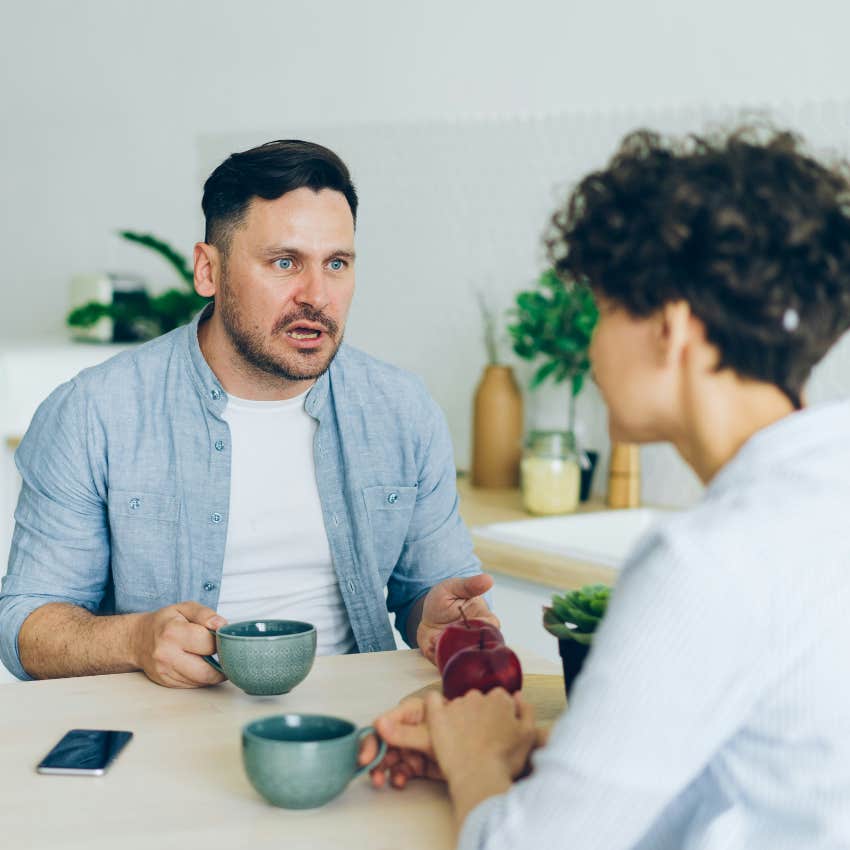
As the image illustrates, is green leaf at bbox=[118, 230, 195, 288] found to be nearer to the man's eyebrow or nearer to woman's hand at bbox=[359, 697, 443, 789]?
the man's eyebrow

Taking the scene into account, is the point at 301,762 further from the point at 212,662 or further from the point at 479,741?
the point at 212,662

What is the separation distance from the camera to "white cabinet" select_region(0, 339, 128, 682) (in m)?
3.45

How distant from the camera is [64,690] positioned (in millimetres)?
1468

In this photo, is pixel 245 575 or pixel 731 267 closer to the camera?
pixel 731 267

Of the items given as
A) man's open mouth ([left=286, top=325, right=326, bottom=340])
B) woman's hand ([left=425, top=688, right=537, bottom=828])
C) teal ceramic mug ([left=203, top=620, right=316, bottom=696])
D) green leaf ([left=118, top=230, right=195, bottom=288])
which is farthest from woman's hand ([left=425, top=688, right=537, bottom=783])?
green leaf ([left=118, top=230, right=195, bottom=288])

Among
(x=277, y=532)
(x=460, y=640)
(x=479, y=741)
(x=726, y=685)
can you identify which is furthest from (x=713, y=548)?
(x=277, y=532)

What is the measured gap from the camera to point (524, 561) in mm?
2539

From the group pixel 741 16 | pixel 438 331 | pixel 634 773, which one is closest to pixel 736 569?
pixel 634 773

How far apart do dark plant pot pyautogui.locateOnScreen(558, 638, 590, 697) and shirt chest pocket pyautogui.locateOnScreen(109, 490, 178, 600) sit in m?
0.78

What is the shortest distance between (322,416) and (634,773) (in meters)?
1.20

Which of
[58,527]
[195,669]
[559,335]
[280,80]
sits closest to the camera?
[195,669]

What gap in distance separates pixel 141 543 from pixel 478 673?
2.51 ft

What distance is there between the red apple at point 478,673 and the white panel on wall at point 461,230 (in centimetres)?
176

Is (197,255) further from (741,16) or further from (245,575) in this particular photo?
(741,16)
